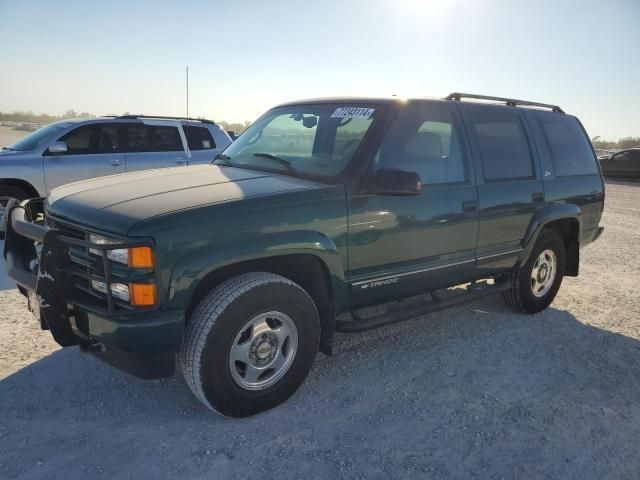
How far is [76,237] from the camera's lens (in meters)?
2.95

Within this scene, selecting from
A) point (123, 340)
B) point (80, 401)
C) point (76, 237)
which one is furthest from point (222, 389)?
point (76, 237)

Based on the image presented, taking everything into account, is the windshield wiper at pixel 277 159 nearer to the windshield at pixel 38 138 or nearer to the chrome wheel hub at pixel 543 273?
the chrome wheel hub at pixel 543 273

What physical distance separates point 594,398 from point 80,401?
132 inches

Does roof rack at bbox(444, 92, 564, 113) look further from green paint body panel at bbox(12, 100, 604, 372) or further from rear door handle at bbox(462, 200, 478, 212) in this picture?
rear door handle at bbox(462, 200, 478, 212)

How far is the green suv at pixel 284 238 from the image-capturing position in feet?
8.80

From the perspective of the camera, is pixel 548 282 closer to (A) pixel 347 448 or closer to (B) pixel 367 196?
(B) pixel 367 196

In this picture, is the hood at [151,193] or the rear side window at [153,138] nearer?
the hood at [151,193]

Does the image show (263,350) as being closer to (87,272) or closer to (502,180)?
(87,272)

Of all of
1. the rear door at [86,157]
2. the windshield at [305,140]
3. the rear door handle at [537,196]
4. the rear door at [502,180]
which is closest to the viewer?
the windshield at [305,140]

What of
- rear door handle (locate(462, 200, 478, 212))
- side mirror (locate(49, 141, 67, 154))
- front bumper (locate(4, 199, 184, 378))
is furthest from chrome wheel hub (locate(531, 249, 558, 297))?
side mirror (locate(49, 141, 67, 154))

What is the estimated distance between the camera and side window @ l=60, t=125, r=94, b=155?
7.46m

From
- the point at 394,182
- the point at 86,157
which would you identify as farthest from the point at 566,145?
the point at 86,157

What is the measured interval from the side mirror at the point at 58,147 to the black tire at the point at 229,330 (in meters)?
5.43

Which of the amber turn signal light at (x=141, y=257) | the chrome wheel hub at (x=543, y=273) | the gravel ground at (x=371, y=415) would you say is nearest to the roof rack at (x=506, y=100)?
the chrome wheel hub at (x=543, y=273)
